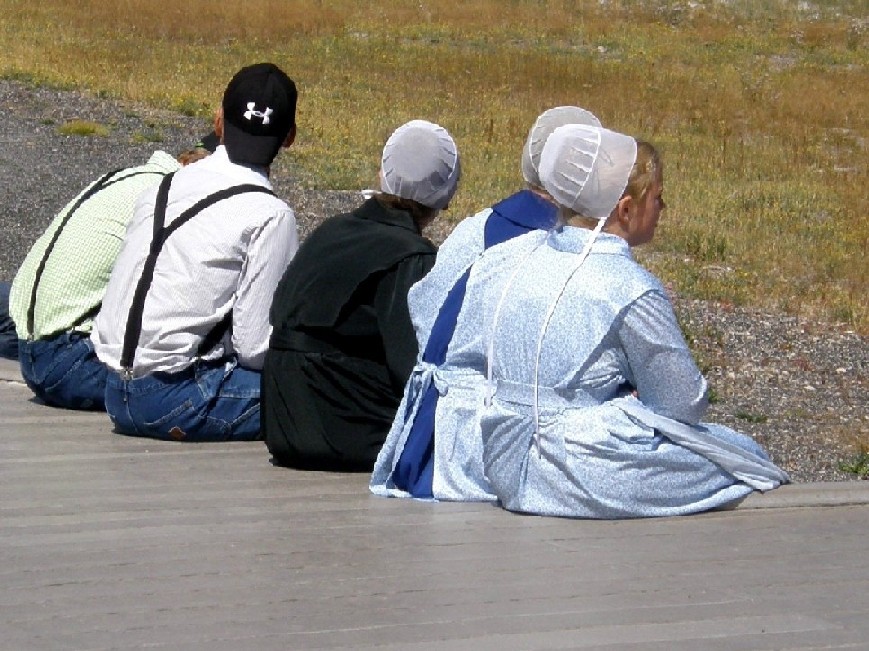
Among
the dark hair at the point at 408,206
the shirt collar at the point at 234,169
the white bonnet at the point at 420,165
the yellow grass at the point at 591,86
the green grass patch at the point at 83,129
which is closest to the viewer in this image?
the white bonnet at the point at 420,165

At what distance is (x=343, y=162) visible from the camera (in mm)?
15633

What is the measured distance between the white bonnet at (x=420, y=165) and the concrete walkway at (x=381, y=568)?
0.88 m

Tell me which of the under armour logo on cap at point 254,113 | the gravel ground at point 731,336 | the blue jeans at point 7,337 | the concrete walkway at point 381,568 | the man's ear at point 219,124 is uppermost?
the under armour logo on cap at point 254,113

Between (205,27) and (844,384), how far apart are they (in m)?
23.5

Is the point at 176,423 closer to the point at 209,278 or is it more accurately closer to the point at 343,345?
the point at 209,278

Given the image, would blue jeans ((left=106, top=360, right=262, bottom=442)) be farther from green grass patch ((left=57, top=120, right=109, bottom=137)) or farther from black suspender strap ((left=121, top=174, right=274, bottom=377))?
green grass patch ((left=57, top=120, right=109, bottom=137))

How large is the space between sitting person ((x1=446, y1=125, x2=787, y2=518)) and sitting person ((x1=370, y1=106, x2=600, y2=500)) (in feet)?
0.64

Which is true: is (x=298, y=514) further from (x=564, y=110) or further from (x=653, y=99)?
(x=653, y=99)

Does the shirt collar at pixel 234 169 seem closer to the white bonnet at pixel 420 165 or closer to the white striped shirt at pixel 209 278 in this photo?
the white striped shirt at pixel 209 278

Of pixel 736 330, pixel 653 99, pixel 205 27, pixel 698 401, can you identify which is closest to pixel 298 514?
pixel 698 401

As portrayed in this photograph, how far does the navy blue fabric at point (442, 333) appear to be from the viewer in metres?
4.34

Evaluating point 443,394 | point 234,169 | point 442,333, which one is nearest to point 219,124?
point 234,169

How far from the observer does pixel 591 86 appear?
83.5ft

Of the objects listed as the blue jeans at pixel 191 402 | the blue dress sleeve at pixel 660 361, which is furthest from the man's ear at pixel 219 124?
the blue dress sleeve at pixel 660 361
